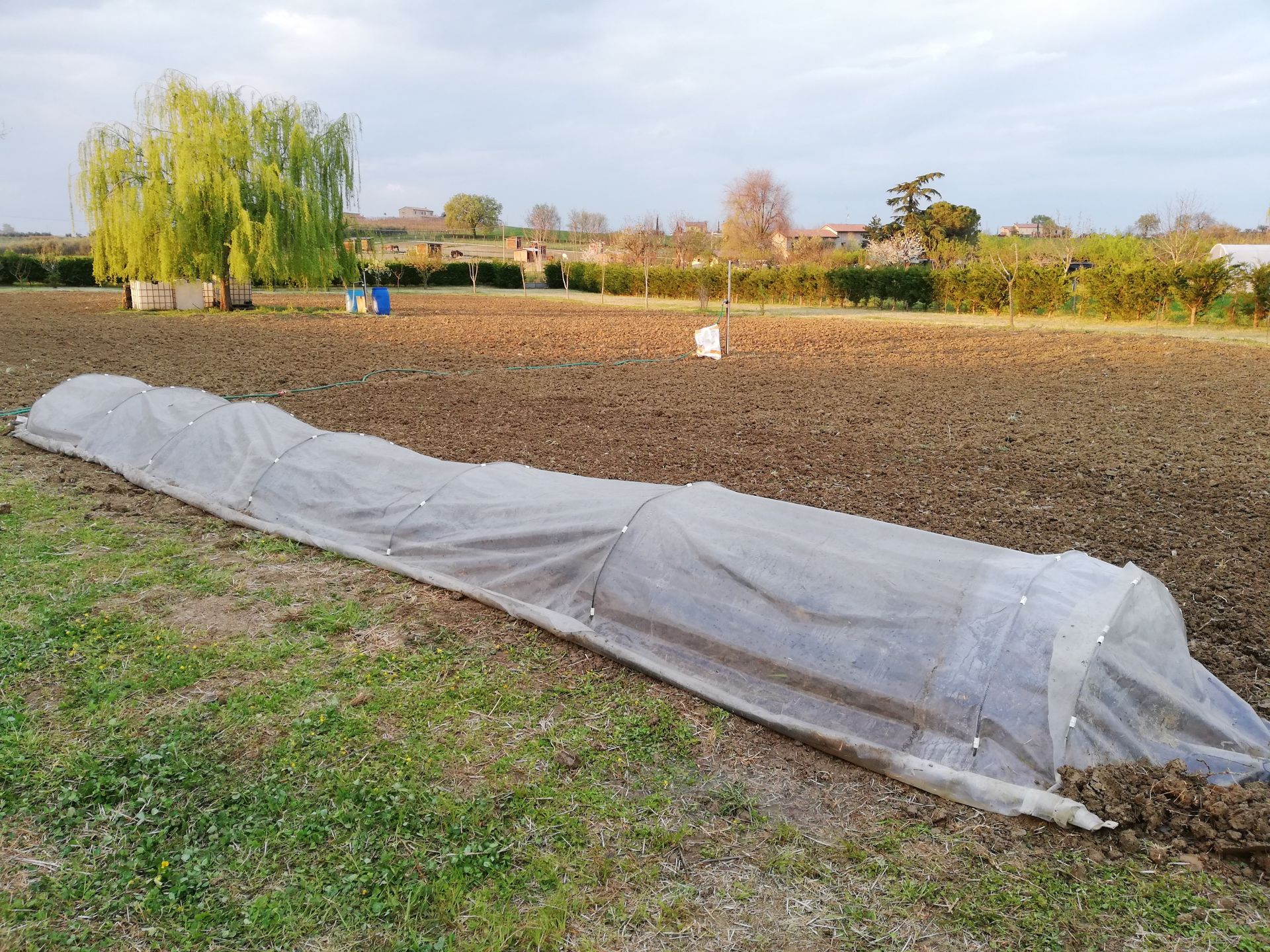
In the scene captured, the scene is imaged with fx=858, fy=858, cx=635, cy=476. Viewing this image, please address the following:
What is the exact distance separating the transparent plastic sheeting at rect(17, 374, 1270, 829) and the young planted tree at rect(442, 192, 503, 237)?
83.4 m

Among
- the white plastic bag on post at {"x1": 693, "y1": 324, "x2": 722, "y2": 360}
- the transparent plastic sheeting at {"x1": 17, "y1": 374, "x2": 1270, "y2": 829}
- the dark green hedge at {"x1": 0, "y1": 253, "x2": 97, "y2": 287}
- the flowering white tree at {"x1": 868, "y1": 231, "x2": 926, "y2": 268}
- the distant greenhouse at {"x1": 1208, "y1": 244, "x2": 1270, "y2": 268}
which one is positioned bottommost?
the transparent plastic sheeting at {"x1": 17, "y1": 374, "x2": 1270, "y2": 829}

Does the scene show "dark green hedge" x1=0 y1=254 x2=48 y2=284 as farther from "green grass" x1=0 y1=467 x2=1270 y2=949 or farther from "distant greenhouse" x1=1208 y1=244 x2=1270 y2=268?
"distant greenhouse" x1=1208 y1=244 x2=1270 y2=268

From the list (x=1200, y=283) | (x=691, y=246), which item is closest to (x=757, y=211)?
(x=691, y=246)

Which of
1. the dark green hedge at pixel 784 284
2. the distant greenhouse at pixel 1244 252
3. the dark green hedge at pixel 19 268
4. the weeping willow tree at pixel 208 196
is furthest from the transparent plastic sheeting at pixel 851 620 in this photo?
the dark green hedge at pixel 19 268

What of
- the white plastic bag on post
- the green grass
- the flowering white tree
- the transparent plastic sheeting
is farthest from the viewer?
the flowering white tree

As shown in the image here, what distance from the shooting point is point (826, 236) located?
79500 mm

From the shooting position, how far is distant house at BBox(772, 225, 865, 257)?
182 feet

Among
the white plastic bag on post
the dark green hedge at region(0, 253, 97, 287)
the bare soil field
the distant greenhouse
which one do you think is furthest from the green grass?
the dark green hedge at region(0, 253, 97, 287)

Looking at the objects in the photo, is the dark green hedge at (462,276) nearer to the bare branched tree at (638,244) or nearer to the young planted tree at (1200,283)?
the bare branched tree at (638,244)

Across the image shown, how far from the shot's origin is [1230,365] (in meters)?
14.1

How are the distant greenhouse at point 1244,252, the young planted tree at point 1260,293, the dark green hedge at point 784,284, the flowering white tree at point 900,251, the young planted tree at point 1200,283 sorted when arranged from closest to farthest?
the young planted tree at point 1260,293, the young planted tree at point 1200,283, the dark green hedge at point 784,284, the distant greenhouse at point 1244,252, the flowering white tree at point 900,251

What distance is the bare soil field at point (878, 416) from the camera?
18.0 feet

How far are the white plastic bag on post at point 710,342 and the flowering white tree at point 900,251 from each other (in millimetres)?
31586

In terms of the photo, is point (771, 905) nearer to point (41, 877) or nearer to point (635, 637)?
point (635, 637)
